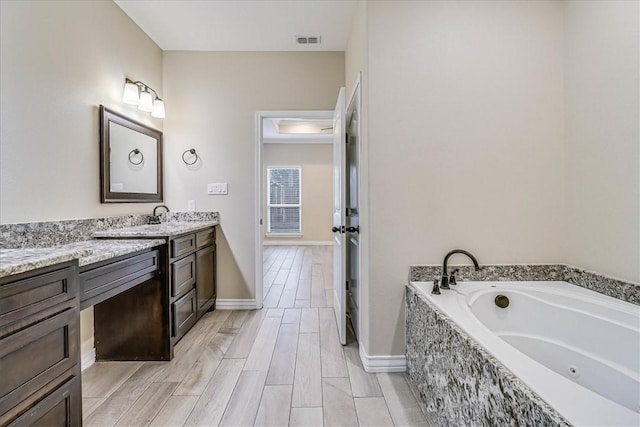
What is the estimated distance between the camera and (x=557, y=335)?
1.68 metres

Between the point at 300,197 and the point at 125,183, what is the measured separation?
5.24 metres

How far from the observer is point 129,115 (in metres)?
2.65

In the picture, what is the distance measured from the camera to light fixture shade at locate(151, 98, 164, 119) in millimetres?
2936

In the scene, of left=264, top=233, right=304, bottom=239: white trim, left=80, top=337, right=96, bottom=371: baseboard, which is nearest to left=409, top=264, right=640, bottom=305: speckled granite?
left=80, top=337, right=96, bottom=371: baseboard

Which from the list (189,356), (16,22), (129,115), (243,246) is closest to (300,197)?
(243,246)

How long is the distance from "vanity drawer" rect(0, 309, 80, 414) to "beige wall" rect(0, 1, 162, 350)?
2.58ft

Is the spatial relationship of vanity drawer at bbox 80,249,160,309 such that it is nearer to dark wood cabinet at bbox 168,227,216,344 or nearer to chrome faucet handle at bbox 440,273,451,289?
dark wood cabinet at bbox 168,227,216,344

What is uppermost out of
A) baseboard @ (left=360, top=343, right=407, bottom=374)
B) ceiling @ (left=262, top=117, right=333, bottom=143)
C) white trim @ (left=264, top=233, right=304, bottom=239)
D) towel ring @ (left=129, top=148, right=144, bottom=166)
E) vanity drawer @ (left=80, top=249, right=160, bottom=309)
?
ceiling @ (left=262, top=117, right=333, bottom=143)

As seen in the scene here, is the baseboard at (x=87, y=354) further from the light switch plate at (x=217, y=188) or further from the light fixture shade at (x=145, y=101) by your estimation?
the light fixture shade at (x=145, y=101)

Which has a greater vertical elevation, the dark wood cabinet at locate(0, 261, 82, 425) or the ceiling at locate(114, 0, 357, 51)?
the ceiling at locate(114, 0, 357, 51)

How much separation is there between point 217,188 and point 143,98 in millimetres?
988

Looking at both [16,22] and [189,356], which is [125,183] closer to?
[16,22]

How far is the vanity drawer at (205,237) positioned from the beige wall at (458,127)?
155 centimetres

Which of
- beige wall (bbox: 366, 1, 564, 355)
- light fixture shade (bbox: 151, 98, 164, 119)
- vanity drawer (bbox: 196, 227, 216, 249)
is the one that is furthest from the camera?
light fixture shade (bbox: 151, 98, 164, 119)
